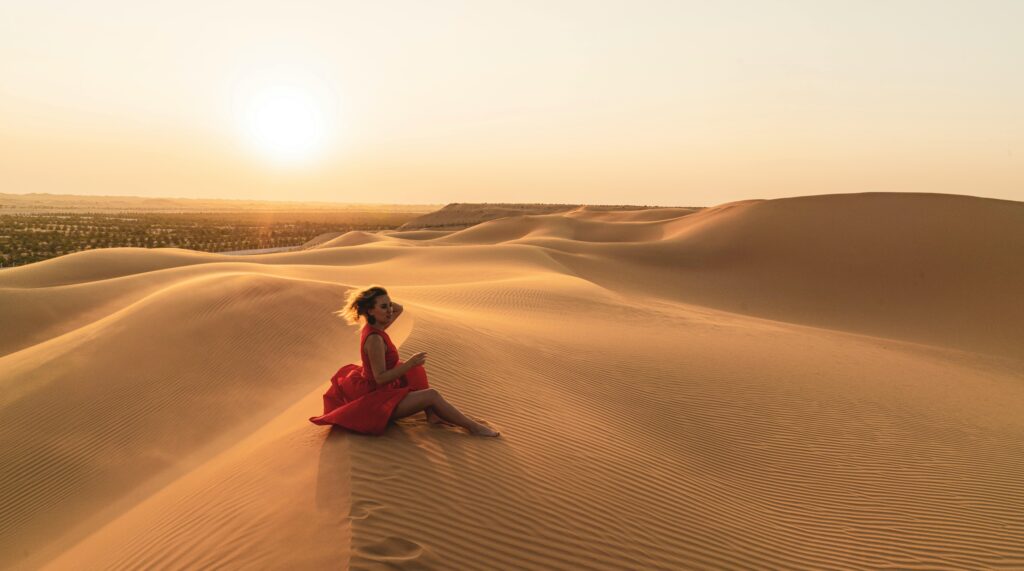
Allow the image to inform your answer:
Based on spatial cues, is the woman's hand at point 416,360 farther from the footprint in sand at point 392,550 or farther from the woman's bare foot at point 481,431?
the footprint in sand at point 392,550

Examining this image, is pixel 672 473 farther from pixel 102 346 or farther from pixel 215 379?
pixel 102 346

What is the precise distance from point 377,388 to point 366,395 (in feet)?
0.42

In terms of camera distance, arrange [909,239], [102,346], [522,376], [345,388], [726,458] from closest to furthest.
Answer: [345,388] < [726,458] < [522,376] < [102,346] < [909,239]

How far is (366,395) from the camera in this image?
4.71 metres

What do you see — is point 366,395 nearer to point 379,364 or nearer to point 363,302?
point 379,364

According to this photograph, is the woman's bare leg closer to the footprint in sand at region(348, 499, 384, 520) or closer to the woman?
the woman

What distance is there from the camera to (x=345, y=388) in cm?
495

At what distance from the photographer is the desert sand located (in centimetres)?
392

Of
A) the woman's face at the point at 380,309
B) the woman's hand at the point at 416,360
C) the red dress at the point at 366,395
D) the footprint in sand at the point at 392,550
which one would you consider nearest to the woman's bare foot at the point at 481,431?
the red dress at the point at 366,395

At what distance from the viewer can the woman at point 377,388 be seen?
182 inches

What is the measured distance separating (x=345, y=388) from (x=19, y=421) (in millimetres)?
6106

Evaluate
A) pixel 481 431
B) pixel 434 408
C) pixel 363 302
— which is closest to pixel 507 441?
pixel 481 431

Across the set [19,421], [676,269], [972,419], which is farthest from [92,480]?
[676,269]

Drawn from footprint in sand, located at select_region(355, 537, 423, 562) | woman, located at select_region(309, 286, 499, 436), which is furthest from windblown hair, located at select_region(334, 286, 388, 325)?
footprint in sand, located at select_region(355, 537, 423, 562)
